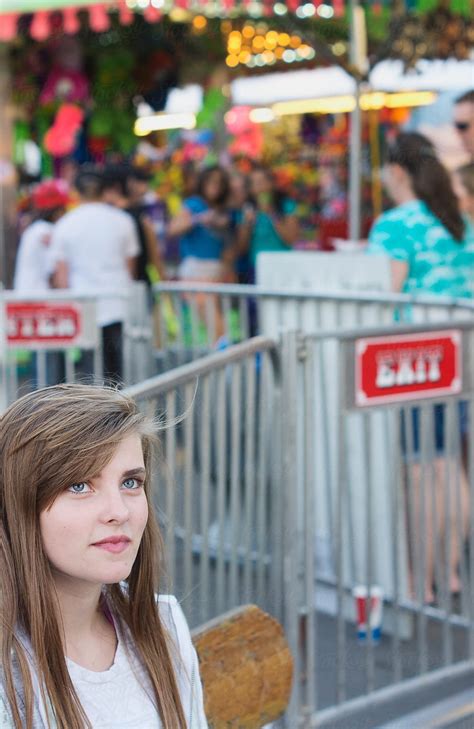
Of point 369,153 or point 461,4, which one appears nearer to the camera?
point 461,4

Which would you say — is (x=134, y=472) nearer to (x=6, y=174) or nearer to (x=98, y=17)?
(x=98, y=17)

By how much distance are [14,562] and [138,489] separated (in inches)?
9.9

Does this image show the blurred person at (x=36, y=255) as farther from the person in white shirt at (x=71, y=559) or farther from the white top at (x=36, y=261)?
the person in white shirt at (x=71, y=559)

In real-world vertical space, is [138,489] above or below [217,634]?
above

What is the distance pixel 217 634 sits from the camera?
3.35m

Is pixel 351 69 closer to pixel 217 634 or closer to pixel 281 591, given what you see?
pixel 281 591

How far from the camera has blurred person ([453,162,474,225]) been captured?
21.3ft

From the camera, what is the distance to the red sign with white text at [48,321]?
265 inches

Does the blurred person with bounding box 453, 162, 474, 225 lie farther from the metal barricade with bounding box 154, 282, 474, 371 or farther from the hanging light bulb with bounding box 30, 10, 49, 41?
the hanging light bulb with bounding box 30, 10, 49, 41

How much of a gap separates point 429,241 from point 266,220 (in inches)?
170

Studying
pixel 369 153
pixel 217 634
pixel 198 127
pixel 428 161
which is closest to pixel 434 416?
pixel 428 161

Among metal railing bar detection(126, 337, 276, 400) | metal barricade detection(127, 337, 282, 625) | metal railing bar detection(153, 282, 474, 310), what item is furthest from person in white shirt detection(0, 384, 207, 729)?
metal railing bar detection(153, 282, 474, 310)

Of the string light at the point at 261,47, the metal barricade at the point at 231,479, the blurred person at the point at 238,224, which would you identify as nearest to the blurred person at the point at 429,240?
the metal barricade at the point at 231,479

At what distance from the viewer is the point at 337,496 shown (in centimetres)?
464
